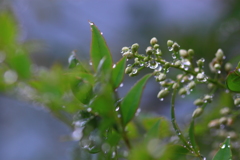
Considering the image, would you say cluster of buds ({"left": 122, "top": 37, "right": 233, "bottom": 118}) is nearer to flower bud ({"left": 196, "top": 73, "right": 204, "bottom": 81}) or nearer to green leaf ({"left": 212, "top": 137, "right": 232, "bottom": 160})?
flower bud ({"left": 196, "top": 73, "right": 204, "bottom": 81})

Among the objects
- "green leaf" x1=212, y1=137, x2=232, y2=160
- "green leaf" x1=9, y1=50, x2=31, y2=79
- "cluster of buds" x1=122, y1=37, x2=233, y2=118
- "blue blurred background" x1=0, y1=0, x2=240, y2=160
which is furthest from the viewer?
"blue blurred background" x1=0, y1=0, x2=240, y2=160

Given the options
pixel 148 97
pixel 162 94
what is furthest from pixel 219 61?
pixel 148 97

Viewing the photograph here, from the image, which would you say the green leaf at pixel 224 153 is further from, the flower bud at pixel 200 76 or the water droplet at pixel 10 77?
the water droplet at pixel 10 77

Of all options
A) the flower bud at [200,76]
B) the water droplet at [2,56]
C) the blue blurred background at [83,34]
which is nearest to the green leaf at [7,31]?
the water droplet at [2,56]

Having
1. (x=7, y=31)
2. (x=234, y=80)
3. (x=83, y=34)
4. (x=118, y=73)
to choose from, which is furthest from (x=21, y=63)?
(x=83, y=34)

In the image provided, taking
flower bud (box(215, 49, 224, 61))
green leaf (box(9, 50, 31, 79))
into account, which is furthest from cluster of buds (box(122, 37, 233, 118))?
green leaf (box(9, 50, 31, 79))

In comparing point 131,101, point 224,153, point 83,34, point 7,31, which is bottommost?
point 224,153

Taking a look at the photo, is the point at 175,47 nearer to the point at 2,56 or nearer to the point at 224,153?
the point at 224,153

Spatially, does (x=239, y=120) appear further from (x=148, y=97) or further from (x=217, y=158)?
(x=148, y=97)
